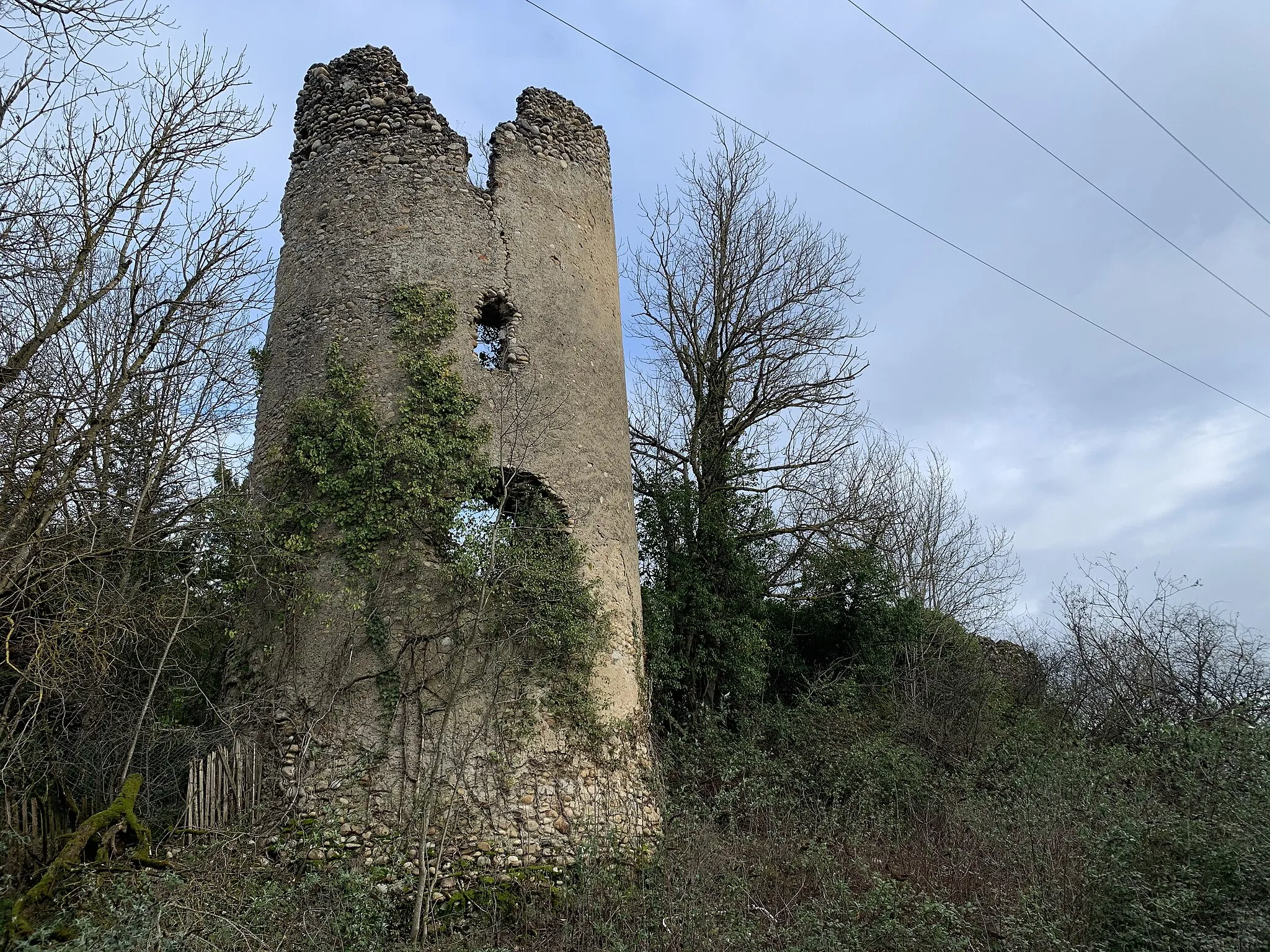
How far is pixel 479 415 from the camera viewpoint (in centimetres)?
810

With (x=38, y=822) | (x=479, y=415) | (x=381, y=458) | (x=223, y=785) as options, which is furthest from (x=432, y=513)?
(x=38, y=822)

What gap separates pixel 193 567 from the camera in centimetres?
756

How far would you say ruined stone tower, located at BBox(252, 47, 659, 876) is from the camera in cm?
697

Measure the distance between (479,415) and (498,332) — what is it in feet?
3.42

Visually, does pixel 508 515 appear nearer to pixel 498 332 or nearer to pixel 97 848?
pixel 498 332

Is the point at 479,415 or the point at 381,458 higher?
the point at 479,415

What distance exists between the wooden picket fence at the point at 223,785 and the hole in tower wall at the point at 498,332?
12.2 feet

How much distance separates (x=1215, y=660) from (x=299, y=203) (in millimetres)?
12107

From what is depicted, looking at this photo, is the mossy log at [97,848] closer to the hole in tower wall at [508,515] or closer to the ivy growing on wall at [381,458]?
the ivy growing on wall at [381,458]

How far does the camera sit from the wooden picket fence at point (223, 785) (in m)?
6.64

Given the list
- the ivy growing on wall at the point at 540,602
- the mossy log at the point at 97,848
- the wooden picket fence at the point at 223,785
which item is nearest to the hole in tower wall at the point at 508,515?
the ivy growing on wall at the point at 540,602

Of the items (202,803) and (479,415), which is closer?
(202,803)

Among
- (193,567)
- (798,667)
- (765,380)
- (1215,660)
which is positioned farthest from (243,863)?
(1215,660)

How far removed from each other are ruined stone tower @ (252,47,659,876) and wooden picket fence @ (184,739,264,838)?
227 millimetres
